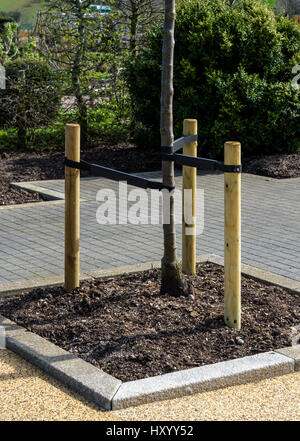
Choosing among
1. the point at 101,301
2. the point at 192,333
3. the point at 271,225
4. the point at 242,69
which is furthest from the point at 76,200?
the point at 242,69

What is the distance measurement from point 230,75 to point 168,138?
23.0ft

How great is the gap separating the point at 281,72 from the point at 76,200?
796cm

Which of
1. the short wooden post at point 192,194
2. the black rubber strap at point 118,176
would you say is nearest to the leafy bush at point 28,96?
the short wooden post at point 192,194

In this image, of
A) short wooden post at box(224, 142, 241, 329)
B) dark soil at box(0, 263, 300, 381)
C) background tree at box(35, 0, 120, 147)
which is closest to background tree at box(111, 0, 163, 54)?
background tree at box(35, 0, 120, 147)

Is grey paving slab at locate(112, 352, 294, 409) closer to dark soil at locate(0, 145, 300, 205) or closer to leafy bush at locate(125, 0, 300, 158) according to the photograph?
dark soil at locate(0, 145, 300, 205)

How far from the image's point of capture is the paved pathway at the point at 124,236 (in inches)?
278

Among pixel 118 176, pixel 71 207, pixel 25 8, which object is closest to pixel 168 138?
pixel 118 176

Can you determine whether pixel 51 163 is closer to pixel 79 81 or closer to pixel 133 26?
pixel 79 81

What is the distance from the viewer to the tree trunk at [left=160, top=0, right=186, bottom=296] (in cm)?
552

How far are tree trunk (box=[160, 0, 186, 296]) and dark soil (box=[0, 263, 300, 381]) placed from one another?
119mm

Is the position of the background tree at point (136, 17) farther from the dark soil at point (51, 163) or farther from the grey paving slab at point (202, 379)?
the grey paving slab at point (202, 379)

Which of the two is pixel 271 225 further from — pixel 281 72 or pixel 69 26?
pixel 69 26

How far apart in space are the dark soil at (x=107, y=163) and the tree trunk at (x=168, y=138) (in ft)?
17.7

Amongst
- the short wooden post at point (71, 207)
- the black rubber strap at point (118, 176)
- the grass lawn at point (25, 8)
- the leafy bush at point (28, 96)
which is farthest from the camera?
the grass lawn at point (25, 8)
